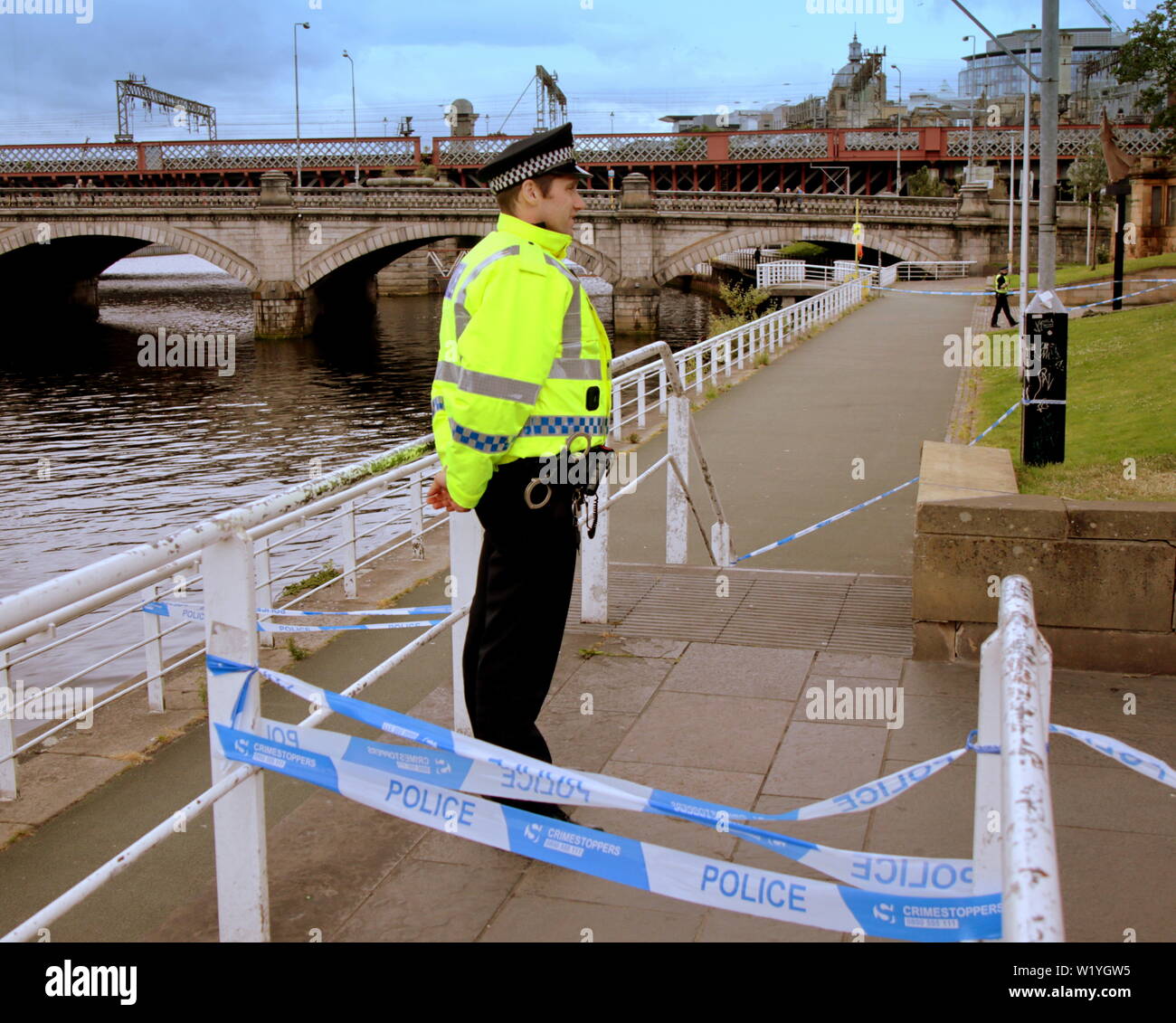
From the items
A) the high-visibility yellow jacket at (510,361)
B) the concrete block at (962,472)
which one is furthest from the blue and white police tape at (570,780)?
the concrete block at (962,472)

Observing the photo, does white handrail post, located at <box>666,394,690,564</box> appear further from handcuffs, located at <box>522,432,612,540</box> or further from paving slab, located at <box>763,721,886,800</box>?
handcuffs, located at <box>522,432,612,540</box>

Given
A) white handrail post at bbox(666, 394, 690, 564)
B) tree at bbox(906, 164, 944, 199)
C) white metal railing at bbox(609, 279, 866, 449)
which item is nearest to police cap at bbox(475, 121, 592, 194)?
white handrail post at bbox(666, 394, 690, 564)

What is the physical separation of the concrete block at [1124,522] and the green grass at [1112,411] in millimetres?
2096

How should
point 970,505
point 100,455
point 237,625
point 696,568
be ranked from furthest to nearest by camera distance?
point 100,455 < point 696,568 < point 970,505 < point 237,625

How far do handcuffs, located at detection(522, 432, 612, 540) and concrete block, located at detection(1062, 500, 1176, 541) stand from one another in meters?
2.48

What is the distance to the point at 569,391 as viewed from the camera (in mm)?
3857

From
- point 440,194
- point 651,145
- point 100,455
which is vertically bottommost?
point 100,455

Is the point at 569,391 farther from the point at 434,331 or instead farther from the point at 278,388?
the point at 434,331

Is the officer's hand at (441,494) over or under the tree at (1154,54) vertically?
under

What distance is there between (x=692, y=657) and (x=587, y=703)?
2.73 ft

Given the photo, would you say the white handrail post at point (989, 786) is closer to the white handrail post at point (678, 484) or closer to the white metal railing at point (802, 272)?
the white handrail post at point (678, 484)

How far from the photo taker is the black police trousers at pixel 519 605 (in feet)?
12.8
